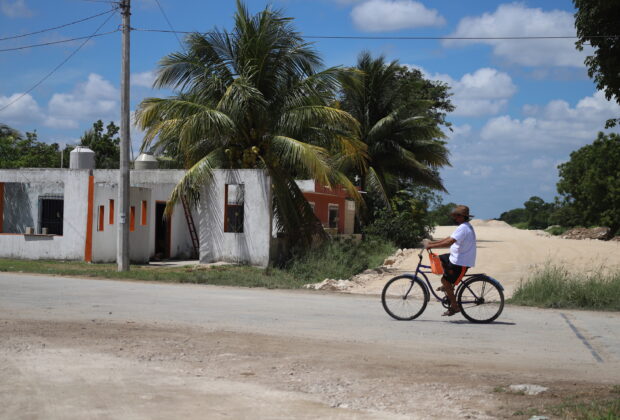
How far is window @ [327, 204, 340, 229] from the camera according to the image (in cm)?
3728

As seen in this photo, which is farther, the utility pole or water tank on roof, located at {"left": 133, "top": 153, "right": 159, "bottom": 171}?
water tank on roof, located at {"left": 133, "top": 153, "right": 159, "bottom": 171}

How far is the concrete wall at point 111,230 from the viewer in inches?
976

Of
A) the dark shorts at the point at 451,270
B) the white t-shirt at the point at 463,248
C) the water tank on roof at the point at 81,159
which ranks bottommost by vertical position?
the dark shorts at the point at 451,270

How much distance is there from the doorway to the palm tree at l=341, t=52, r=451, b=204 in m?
11.2

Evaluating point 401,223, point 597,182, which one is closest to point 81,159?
point 401,223

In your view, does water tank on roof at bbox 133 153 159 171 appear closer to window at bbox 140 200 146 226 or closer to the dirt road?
window at bbox 140 200 146 226

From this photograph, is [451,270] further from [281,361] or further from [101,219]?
[101,219]

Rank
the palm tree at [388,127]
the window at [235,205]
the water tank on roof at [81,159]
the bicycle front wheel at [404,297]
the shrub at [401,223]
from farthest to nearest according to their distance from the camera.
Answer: the palm tree at [388,127], the shrub at [401,223], the water tank on roof at [81,159], the window at [235,205], the bicycle front wheel at [404,297]

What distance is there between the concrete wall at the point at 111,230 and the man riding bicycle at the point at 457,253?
16.3m

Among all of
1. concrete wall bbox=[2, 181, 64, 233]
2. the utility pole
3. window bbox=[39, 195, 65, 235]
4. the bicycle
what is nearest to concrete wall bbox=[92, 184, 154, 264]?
window bbox=[39, 195, 65, 235]

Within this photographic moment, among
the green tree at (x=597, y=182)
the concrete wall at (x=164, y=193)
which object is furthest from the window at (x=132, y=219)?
the green tree at (x=597, y=182)

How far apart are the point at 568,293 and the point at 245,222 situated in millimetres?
11760

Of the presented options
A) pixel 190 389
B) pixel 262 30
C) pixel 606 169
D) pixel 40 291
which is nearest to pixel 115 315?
pixel 40 291

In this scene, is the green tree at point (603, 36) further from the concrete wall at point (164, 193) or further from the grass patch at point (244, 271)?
the concrete wall at point (164, 193)
